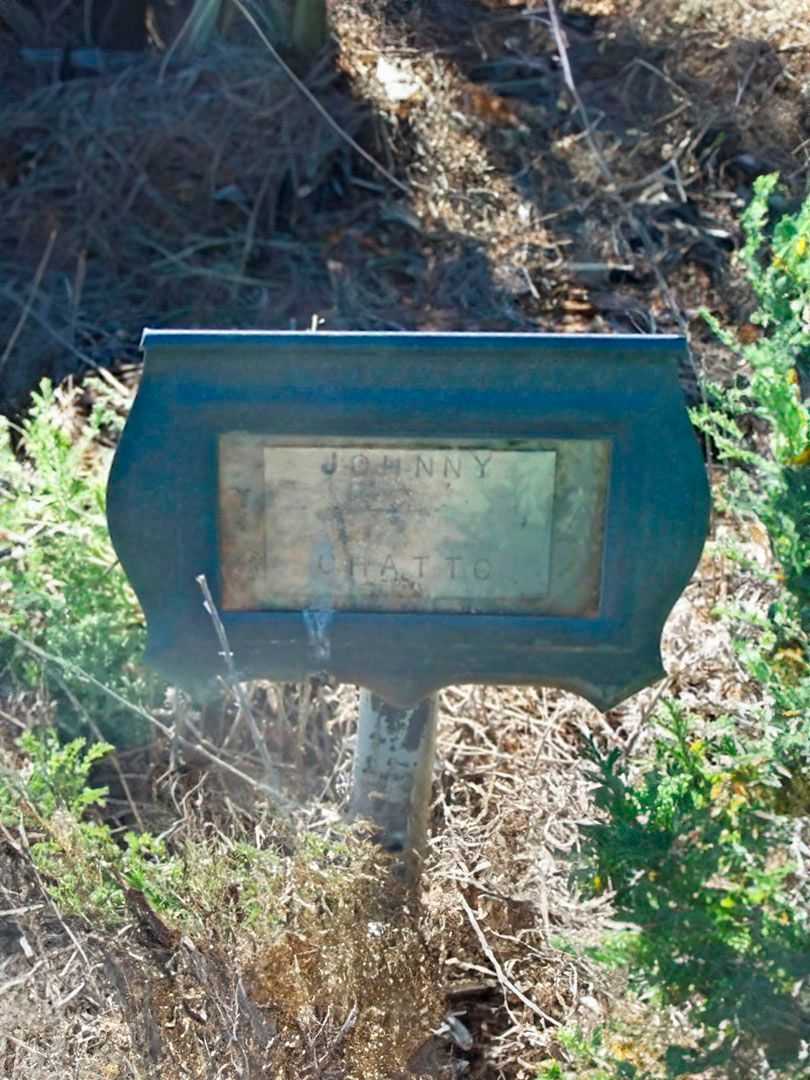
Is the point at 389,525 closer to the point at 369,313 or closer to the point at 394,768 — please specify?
the point at 394,768

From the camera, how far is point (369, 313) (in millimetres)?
5125

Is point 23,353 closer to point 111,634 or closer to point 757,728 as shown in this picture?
point 111,634

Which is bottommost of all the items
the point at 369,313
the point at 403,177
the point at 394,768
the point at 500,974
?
the point at 500,974

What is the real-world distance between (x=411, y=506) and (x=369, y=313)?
2937 mm

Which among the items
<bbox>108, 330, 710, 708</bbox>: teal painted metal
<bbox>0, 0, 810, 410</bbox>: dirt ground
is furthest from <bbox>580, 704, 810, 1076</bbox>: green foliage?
<bbox>0, 0, 810, 410</bbox>: dirt ground

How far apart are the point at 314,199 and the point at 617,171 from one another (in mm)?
1174

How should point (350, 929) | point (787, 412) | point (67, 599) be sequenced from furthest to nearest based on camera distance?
point (67, 599) < point (787, 412) < point (350, 929)

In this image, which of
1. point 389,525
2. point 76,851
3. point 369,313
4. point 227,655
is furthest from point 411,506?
point 369,313

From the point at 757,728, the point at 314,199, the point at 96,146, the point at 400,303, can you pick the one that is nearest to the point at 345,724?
the point at 757,728

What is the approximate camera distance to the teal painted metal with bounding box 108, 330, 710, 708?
2.19m

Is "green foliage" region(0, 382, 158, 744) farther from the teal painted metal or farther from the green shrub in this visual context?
the green shrub

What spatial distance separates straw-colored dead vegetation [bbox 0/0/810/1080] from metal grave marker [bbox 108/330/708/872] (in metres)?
0.35

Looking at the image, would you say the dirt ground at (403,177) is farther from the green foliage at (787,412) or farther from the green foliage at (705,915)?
the green foliage at (705,915)

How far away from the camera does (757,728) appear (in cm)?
304
